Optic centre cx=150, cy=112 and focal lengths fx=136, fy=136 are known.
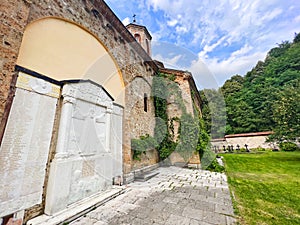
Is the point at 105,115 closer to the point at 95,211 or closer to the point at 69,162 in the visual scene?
the point at 69,162

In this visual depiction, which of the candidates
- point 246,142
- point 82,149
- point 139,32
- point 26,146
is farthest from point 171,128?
point 246,142

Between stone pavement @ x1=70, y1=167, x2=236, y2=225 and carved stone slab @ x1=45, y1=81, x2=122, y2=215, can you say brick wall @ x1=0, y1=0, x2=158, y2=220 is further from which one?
stone pavement @ x1=70, y1=167, x2=236, y2=225

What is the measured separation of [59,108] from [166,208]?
335 cm

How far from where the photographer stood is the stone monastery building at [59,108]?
90.8 inches

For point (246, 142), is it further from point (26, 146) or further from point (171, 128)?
point (26, 146)

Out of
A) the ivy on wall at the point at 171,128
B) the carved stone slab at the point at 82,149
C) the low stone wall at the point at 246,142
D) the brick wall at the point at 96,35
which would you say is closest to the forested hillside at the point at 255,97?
the low stone wall at the point at 246,142

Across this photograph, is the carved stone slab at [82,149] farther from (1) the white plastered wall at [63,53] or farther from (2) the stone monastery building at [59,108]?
(1) the white plastered wall at [63,53]

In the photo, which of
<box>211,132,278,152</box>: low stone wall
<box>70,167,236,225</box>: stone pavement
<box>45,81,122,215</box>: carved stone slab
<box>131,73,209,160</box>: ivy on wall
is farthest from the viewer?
<box>211,132,278,152</box>: low stone wall

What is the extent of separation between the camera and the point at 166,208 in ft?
9.76

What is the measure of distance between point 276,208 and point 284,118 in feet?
38.8

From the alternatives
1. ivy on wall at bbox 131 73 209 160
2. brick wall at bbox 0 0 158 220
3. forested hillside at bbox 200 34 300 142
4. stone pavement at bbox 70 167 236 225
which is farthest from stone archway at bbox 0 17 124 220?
forested hillside at bbox 200 34 300 142

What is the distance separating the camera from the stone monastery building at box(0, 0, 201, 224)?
2.31 m

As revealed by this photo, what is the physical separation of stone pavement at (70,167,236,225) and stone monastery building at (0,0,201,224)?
0.73 m

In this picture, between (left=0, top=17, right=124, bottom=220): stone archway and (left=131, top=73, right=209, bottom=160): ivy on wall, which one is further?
(left=131, top=73, right=209, bottom=160): ivy on wall
